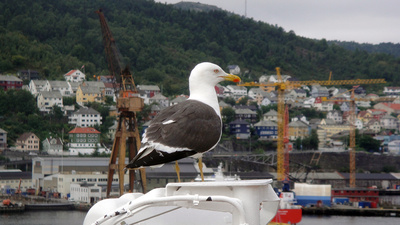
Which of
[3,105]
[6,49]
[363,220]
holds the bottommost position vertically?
[363,220]

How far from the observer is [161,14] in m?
129

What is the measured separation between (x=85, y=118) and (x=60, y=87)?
38.2 feet

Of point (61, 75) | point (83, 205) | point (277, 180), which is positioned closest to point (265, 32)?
point (61, 75)

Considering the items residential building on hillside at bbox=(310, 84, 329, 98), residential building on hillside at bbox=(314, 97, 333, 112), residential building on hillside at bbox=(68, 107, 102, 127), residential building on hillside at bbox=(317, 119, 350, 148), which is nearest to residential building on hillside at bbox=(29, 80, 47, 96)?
residential building on hillside at bbox=(68, 107, 102, 127)

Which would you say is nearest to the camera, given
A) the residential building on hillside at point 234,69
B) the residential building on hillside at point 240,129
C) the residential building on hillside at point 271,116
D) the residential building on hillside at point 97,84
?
the residential building on hillside at point 240,129

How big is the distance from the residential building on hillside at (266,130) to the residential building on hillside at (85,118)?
56.4ft

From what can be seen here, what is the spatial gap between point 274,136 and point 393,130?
70.6 feet

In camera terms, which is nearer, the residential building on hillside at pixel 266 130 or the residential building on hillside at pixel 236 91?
the residential building on hillside at pixel 266 130

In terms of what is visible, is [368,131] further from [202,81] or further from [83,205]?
[202,81]

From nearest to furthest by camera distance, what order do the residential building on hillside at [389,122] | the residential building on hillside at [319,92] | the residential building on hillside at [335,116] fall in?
the residential building on hillside at [389,122], the residential building on hillside at [335,116], the residential building on hillside at [319,92]

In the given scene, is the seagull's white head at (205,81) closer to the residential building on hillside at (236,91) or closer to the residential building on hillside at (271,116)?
the residential building on hillside at (271,116)

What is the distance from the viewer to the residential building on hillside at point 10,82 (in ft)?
271

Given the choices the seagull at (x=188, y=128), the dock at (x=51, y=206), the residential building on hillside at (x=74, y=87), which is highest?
the seagull at (x=188, y=128)

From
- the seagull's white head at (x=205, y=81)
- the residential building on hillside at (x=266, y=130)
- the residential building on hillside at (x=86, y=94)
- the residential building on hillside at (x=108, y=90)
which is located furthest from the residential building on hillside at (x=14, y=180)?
the seagull's white head at (x=205, y=81)
